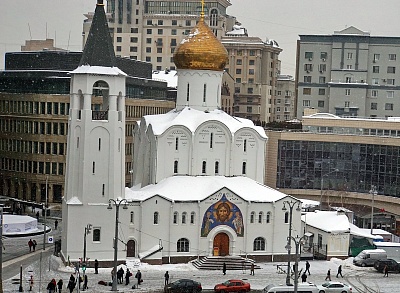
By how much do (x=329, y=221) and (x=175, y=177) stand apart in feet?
37.6

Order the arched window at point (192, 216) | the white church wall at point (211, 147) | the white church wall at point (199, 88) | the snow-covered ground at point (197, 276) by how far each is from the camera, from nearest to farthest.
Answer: the snow-covered ground at point (197, 276), the arched window at point (192, 216), the white church wall at point (211, 147), the white church wall at point (199, 88)

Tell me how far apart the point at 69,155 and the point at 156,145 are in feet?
23.7

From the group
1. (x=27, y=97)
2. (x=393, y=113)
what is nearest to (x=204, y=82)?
(x=27, y=97)

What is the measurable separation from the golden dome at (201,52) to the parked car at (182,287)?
63.7 ft

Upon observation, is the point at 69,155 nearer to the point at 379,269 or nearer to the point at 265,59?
the point at 379,269

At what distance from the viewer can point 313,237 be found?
186ft

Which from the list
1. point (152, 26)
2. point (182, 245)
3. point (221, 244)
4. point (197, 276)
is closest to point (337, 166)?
point (221, 244)

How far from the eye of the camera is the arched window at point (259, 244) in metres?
52.3

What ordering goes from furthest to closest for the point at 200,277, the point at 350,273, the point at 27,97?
1. the point at 27,97
2. the point at 350,273
3. the point at 200,277

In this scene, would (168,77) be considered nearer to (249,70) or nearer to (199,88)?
(249,70)

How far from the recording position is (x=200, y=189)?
5269 cm

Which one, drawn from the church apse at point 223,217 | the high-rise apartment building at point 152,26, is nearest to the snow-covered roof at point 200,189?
the church apse at point 223,217

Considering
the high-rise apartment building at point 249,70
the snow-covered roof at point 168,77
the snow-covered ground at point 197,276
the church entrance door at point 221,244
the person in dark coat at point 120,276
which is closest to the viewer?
the snow-covered ground at point 197,276

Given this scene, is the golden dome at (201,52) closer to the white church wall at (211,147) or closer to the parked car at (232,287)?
the white church wall at (211,147)
